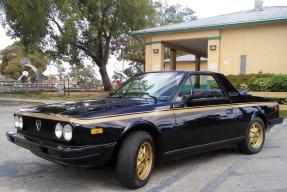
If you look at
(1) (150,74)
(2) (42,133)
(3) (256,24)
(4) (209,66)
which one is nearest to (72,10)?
(4) (209,66)

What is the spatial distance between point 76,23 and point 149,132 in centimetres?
2183

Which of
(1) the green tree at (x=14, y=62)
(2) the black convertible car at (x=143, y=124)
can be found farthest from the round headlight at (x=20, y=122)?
(1) the green tree at (x=14, y=62)

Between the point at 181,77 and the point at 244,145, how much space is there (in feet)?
6.40

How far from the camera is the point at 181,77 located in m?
4.52

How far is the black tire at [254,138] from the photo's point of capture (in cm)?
531

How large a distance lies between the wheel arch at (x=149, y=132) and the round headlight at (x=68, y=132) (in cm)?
61

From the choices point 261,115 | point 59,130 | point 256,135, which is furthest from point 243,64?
point 59,130

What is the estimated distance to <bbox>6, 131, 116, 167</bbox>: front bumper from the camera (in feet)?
10.3

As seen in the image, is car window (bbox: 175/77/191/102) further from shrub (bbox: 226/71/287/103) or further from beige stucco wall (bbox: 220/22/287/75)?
beige stucco wall (bbox: 220/22/287/75)

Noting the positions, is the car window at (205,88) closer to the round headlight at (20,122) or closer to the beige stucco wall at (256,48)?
the round headlight at (20,122)

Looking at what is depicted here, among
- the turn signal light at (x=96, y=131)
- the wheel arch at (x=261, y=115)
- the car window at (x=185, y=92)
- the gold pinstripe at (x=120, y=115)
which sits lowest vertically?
the wheel arch at (x=261, y=115)

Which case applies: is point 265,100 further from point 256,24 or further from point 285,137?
point 256,24

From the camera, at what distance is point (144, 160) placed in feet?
12.3

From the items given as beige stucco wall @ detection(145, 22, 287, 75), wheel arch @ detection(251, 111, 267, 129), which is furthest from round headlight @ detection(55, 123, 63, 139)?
beige stucco wall @ detection(145, 22, 287, 75)
